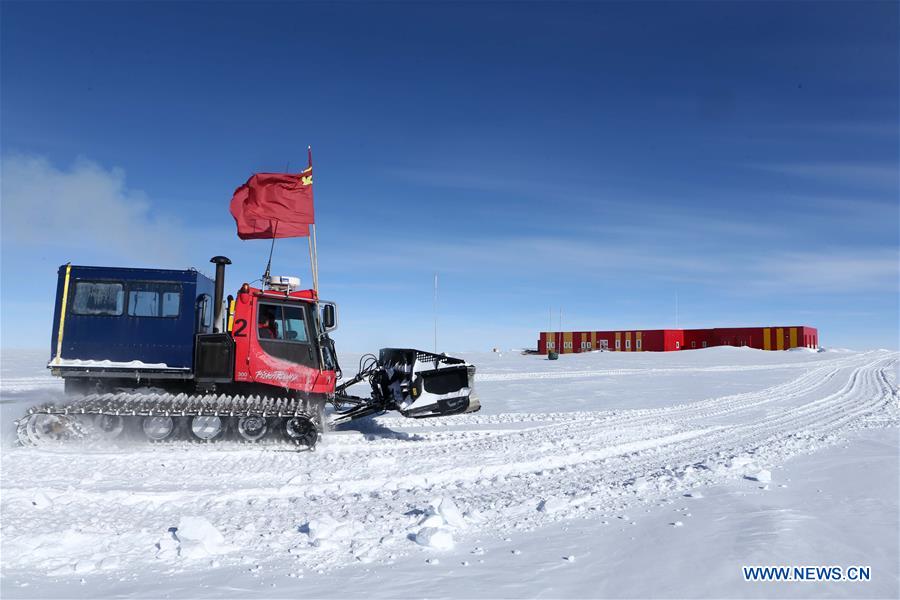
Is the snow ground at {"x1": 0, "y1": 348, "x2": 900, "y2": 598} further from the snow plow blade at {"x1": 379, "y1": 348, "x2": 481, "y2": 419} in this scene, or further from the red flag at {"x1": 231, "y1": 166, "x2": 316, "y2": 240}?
the red flag at {"x1": 231, "y1": 166, "x2": 316, "y2": 240}

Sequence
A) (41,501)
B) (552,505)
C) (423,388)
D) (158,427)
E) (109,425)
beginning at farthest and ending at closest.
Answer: (423,388)
(158,427)
(109,425)
(41,501)
(552,505)

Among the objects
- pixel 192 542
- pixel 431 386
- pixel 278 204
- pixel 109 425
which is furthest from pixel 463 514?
pixel 278 204

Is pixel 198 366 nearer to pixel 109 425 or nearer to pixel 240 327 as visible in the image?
pixel 240 327

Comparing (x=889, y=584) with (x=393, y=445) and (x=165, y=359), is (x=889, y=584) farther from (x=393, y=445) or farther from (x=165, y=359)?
(x=165, y=359)

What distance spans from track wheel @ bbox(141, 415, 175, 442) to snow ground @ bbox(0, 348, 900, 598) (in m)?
0.63

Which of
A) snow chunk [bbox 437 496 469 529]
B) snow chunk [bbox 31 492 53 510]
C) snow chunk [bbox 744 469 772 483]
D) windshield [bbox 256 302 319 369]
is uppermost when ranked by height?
windshield [bbox 256 302 319 369]

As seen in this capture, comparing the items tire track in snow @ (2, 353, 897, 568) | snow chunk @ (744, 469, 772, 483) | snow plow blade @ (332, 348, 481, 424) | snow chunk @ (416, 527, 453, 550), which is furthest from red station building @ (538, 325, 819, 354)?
snow chunk @ (416, 527, 453, 550)

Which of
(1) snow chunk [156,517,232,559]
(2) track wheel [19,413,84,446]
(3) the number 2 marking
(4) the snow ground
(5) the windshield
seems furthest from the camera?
(5) the windshield

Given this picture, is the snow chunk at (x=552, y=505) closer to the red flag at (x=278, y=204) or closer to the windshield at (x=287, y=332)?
the windshield at (x=287, y=332)

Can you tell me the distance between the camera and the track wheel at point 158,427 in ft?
29.5

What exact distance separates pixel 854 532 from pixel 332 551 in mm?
3745

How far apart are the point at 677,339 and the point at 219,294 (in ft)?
194

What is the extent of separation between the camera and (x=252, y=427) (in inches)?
359

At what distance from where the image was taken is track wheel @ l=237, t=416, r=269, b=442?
9.00m
